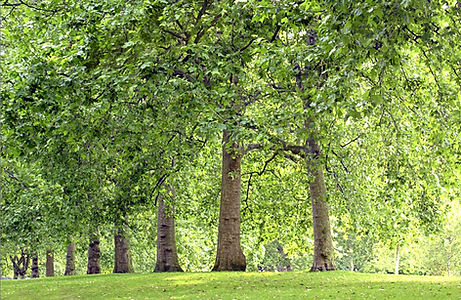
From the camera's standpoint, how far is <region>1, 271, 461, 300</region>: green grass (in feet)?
38.1

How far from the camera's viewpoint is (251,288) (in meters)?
12.9

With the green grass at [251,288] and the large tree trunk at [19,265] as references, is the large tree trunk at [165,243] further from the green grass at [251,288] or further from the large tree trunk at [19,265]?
the large tree trunk at [19,265]

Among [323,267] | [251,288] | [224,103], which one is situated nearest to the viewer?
[224,103]

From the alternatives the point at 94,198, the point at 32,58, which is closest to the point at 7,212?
the point at 94,198

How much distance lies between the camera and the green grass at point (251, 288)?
1162 centimetres

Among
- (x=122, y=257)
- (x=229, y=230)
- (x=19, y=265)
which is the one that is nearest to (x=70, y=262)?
(x=122, y=257)

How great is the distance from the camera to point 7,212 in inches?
737

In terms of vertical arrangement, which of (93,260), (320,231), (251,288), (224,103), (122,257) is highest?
(224,103)

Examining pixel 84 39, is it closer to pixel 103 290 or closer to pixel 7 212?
pixel 103 290

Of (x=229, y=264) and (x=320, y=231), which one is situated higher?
(x=320, y=231)

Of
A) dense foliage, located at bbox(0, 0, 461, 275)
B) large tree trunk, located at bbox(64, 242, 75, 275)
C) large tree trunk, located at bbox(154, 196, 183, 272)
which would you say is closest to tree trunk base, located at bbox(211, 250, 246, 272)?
dense foliage, located at bbox(0, 0, 461, 275)

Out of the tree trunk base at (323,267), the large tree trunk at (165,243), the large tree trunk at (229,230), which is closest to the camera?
the large tree trunk at (229,230)

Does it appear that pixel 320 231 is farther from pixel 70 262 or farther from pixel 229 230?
pixel 70 262

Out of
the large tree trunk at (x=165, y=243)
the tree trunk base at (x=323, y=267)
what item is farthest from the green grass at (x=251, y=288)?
the large tree trunk at (x=165, y=243)
